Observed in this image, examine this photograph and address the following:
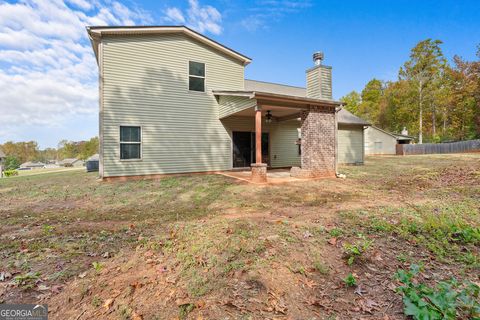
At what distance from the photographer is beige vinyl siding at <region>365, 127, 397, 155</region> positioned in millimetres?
26500

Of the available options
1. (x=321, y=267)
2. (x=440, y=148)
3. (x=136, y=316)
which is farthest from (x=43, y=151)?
(x=440, y=148)

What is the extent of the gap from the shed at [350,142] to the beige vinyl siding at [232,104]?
909cm

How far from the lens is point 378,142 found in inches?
1042

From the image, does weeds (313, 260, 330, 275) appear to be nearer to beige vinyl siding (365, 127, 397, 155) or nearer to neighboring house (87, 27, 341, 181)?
neighboring house (87, 27, 341, 181)

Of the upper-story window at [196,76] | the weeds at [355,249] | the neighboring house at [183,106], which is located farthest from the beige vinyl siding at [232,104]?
the weeds at [355,249]

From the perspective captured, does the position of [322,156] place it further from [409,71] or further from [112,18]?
[409,71]

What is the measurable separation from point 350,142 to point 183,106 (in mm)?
11754

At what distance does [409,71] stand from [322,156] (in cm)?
2961

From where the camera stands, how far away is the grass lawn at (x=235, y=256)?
1856 millimetres

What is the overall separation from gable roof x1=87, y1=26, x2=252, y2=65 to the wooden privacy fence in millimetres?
25104

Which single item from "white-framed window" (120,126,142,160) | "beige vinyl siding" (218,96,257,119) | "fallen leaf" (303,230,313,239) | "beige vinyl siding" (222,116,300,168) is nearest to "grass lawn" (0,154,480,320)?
"fallen leaf" (303,230,313,239)

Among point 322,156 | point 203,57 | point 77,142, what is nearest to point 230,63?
point 203,57

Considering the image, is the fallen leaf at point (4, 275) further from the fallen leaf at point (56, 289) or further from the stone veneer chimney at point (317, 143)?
the stone veneer chimney at point (317, 143)

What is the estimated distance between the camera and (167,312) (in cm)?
175
